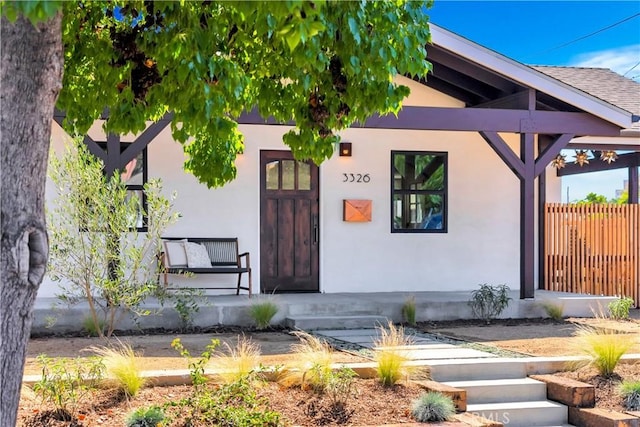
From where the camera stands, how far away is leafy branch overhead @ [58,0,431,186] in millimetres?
3703

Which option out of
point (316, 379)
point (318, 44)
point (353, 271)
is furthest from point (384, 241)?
point (318, 44)

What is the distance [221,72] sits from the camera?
12.1ft

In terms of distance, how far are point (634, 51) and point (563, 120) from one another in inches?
412

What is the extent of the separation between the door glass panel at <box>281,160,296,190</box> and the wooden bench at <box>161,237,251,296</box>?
1.19 metres

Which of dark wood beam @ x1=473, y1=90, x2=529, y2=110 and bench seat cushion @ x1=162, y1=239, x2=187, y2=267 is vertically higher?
dark wood beam @ x1=473, y1=90, x2=529, y2=110

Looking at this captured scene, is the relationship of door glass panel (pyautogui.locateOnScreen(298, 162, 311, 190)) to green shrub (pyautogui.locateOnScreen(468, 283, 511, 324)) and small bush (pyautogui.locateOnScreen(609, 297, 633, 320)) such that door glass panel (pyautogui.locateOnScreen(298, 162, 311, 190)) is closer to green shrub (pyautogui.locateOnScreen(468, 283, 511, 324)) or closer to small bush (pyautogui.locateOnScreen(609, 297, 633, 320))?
green shrub (pyautogui.locateOnScreen(468, 283, 511, 324))

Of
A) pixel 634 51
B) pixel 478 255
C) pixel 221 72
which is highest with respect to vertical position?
pixel 634 51

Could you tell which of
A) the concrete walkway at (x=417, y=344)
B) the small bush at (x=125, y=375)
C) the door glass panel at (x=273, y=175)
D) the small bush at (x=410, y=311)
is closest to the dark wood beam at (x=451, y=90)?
the door glass panel at (x=273, y=175)

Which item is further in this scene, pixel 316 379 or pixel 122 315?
pixel 122 315

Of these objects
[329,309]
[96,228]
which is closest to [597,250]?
[329,309]

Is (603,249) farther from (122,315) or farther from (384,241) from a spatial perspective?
(122,315)

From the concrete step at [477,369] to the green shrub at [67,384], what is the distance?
9.28ft

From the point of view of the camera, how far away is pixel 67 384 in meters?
A: 4.93

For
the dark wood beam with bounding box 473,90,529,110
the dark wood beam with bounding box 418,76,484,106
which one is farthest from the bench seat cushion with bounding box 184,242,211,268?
the dark wood beam with bounding box 473,90,529,110
